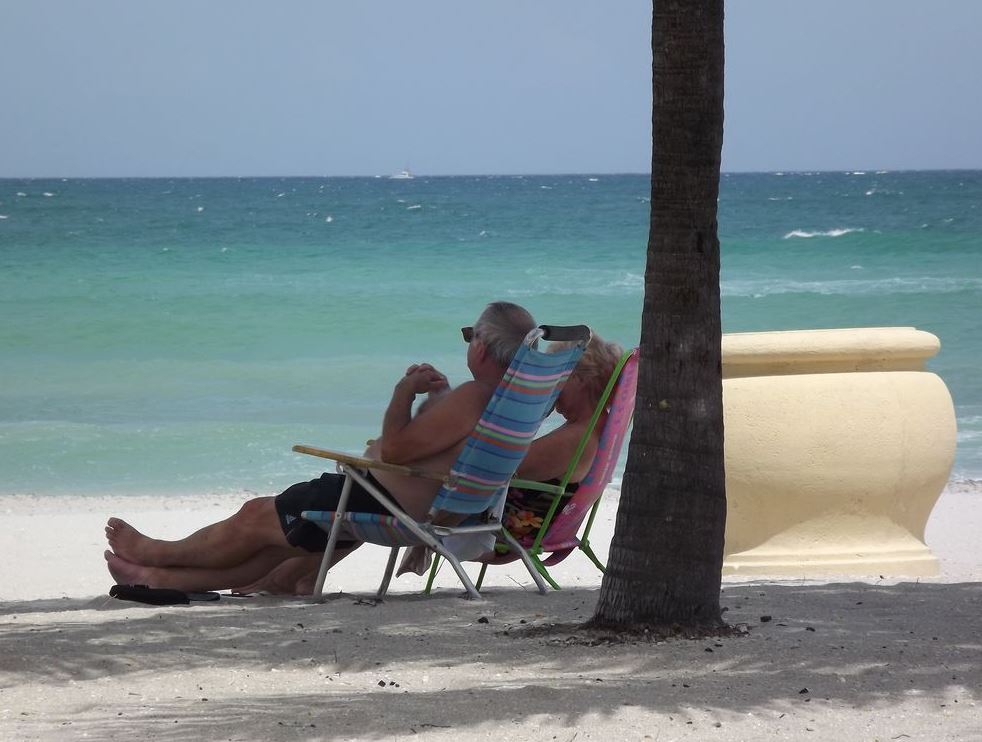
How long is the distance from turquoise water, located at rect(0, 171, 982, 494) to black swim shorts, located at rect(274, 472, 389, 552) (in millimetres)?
4455

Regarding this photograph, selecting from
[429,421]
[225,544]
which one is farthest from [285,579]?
[429,421]

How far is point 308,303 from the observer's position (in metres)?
23.4

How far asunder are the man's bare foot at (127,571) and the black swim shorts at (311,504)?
567 mm

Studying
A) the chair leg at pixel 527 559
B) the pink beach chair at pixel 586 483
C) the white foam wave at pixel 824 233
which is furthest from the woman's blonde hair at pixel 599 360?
the white foam wave at pixel 824 233

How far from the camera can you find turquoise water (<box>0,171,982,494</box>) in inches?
446

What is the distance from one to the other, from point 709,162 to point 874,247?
3287cm

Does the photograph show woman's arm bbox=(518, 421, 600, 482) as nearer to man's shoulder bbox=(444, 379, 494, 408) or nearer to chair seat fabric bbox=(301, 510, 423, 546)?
man's shoulder bbox=(444, 379, 494, 408)

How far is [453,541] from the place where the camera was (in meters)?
4.98

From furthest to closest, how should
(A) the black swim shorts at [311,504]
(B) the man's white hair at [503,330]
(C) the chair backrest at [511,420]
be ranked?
(A) the black swim shorts at [311,504]
(B) the man's white hair at [503,330]
(C) the chair backrest at [511,420]

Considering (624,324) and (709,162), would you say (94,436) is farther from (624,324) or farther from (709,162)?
(624,324)

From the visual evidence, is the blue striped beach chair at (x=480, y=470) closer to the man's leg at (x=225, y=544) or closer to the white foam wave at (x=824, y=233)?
the man's leg at (x=225, y=544)

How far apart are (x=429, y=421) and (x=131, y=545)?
4.33ft

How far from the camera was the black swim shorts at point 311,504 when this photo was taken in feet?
16.1

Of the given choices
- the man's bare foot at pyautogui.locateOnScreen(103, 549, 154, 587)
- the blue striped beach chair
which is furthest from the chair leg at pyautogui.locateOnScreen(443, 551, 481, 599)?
the man's bare foot at pyautogui.locateOnScreen(103, 549, 154, 587)
